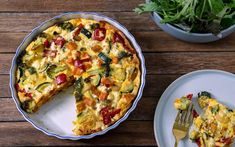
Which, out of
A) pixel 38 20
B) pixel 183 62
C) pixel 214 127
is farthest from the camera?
pixel 38 20

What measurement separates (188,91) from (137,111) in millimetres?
292

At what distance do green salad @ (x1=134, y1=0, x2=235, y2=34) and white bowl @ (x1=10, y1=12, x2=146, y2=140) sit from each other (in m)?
0.21

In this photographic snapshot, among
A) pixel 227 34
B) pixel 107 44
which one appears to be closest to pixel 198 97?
pixel 227 34

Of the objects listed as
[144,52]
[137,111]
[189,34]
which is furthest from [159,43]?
[137,111]

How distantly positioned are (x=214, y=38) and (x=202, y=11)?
23 cm

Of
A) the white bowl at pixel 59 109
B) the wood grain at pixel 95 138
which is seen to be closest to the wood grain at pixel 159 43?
the white bowl at pixel 59 109

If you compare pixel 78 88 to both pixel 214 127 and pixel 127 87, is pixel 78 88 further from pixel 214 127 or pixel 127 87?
pixel 214 127

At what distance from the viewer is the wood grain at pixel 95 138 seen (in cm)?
229

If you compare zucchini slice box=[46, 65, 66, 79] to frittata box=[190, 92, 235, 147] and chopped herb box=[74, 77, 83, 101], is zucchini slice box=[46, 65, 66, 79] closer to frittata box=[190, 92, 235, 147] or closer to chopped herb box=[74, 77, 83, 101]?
chopped herb box=[74, 77, 83, 101]

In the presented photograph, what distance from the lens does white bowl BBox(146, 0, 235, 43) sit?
2.38m

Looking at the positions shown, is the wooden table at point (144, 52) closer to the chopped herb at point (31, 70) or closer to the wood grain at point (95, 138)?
the wood grain at point (95, 138)

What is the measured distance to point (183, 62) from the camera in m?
2.47

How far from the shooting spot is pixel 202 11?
7.45ft

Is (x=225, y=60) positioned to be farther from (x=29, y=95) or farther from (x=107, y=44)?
(x=29, y=95)
